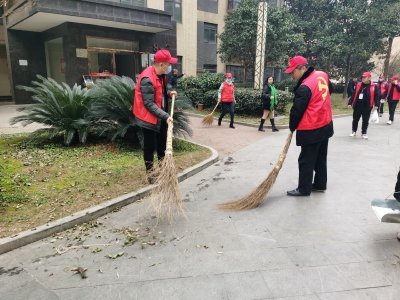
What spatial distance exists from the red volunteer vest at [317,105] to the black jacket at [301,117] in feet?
0.20

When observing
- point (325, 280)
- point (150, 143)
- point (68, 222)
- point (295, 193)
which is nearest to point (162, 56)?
point (150, 143)

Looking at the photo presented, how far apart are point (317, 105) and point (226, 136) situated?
573 cm

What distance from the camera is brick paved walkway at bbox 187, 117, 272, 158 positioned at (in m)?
8.54

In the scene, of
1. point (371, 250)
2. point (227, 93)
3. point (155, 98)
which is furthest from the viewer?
point (227, 93)

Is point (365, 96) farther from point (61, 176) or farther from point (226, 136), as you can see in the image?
point (61, 176)

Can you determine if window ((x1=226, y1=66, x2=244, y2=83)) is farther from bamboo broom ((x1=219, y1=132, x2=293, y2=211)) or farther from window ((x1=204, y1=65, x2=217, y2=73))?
bamboo broom ((x1=219, y1=132, x2=293, y2=211))

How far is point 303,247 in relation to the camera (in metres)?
3.31

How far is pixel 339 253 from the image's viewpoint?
3191mm

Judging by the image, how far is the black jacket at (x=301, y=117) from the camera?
4254 mm

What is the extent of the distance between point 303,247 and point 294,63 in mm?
2591

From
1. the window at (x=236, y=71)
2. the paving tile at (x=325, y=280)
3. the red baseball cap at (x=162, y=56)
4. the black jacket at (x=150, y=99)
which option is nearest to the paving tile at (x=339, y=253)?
the paving tile at (x=325, y=280)

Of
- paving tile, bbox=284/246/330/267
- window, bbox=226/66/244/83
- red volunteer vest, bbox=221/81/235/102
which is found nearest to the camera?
paving tile, bbox=284/246/330/267

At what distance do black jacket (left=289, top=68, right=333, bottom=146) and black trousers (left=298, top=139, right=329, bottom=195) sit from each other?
5.0 inches

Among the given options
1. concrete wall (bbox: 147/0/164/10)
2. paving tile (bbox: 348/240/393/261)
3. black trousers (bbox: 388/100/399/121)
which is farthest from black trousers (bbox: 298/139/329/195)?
concrete wall (bbox: 147/0/164/10)
